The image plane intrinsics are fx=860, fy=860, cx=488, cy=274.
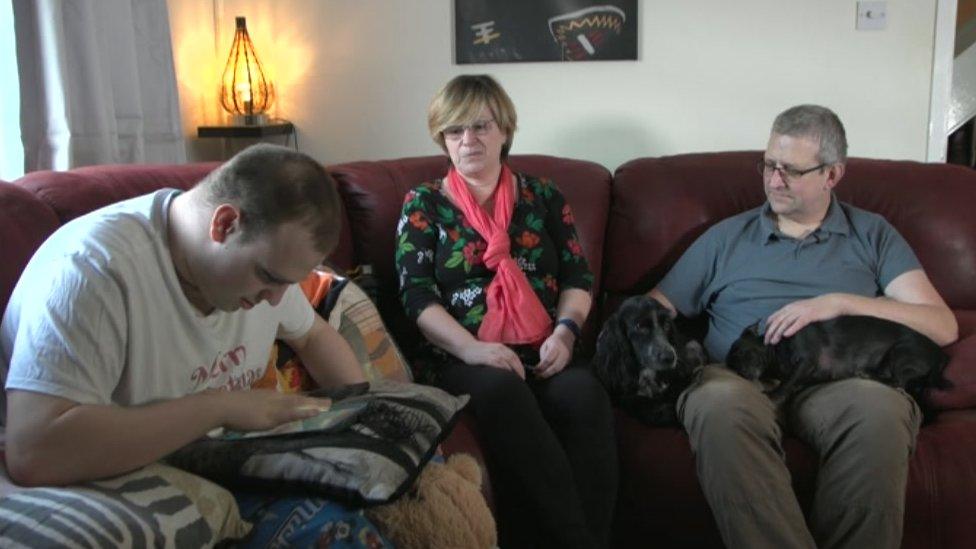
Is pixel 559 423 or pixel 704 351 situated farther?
pixel 704 351

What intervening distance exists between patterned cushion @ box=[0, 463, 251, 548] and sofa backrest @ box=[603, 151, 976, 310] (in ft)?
5.09

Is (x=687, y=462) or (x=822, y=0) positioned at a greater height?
(x=822, y=0)

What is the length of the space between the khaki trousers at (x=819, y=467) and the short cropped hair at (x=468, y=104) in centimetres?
86

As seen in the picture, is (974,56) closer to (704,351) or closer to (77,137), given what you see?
(704,351)

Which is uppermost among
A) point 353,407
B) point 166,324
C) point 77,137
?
point 77,137

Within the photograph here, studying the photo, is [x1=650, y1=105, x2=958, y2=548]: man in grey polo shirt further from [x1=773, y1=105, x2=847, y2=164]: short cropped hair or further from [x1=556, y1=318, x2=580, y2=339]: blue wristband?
[x1=556, y1=318, x2=580, y2=339]: blue wristband

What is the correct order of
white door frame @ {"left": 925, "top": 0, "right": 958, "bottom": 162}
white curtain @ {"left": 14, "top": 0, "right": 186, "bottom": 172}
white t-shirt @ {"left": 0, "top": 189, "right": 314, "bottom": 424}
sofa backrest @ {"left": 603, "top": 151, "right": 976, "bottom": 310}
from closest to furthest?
white t-shirt @ {"left": 0, "top": 189, "right": 314, "bottom": 424} → white curtain @ {"left": 14, "top": 0, "right": 186, "bottom": 172} → sofa backrest @ {"left": 603, "top": 151, "right": 976, "bottom": 310} → white door frame @ {"left": 925, "top": 0, "right": 958, "bottom": 162}

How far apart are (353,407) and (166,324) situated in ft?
0.98

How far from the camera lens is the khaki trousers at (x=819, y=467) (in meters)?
1.65

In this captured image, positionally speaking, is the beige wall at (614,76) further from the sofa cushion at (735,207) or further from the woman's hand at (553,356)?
the woman's hand at (553,356)

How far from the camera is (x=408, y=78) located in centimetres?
302

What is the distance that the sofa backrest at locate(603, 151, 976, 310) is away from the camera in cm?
228

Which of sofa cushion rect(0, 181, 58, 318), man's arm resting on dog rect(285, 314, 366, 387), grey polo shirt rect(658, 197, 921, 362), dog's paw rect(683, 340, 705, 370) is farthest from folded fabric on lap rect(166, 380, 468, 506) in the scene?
grey polo shirt rect(658, 197, 921, 362)

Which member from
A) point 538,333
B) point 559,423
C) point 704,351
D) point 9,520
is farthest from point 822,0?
point 9,520
